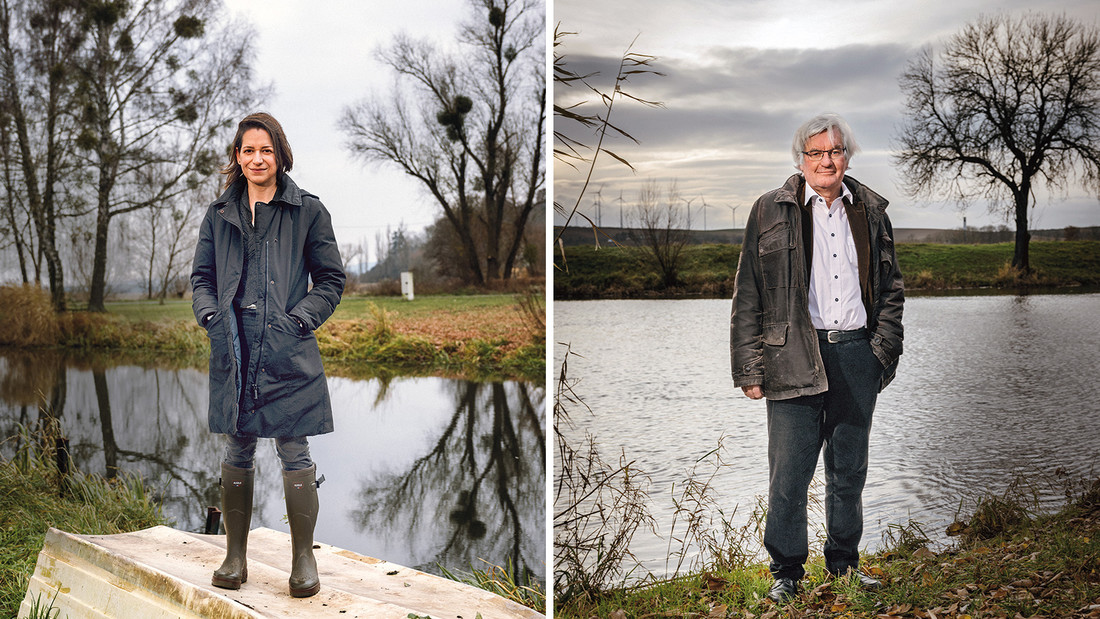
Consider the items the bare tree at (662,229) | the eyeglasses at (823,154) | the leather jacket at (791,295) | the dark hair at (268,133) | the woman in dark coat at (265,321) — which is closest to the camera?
the leather jacket at (791,295)

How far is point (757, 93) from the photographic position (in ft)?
10.3

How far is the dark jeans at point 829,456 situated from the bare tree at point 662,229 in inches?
30.3

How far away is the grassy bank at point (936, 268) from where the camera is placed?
118 inches

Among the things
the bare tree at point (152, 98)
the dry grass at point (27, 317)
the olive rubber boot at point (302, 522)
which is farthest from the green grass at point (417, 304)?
the dry grass at point (27, 317)

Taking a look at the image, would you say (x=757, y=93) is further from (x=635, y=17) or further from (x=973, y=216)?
(x=973, y=216)

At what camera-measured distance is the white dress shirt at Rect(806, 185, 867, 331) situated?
2.74 m

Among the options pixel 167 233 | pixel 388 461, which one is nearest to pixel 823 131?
pixel 388 461

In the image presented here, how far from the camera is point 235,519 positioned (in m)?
3.16

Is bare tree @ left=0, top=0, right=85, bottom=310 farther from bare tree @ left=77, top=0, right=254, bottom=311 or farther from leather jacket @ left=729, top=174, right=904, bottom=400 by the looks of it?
leather jacket @ left=729, top=174, right=904, bottom=400

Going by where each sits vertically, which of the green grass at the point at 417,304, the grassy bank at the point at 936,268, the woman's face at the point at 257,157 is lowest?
the green grass at the point at 417,304

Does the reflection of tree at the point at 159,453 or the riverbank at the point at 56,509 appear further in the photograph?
the reflection of tree at the point at 159,453

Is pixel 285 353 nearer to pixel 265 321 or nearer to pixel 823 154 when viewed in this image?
pixel 265 321

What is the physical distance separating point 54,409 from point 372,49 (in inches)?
106

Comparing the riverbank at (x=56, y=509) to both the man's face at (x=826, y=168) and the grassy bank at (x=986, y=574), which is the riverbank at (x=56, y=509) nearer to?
the grassy bank at (x=986, y=574)
